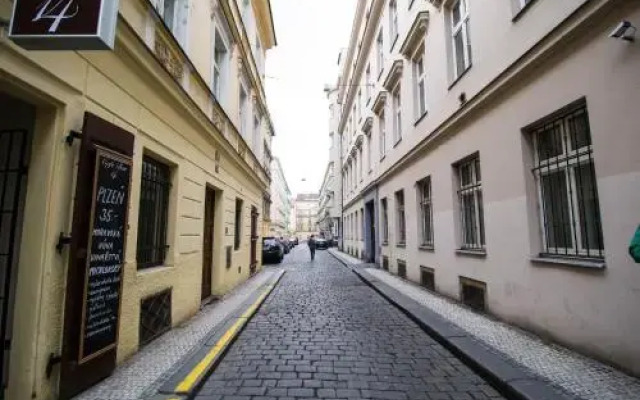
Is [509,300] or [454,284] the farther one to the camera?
[454,284]

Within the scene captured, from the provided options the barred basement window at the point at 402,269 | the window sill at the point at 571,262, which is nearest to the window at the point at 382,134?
the barred basement window at the point at 402,269

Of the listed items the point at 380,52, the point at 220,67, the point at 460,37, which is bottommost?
the point at 220,67

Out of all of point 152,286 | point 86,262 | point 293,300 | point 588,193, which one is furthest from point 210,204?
point 588,193

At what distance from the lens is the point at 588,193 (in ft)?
16.6

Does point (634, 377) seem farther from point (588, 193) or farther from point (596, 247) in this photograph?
point (588, 193)

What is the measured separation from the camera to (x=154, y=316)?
566 cm

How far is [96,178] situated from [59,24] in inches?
61.9

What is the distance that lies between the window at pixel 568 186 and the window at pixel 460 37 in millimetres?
3058

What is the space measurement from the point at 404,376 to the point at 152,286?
3520 mm

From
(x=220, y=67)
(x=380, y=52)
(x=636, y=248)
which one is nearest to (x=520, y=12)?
(x=636, y=248)

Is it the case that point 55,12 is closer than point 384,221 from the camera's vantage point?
Yes

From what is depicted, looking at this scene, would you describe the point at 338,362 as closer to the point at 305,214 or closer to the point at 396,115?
the point at 396,115

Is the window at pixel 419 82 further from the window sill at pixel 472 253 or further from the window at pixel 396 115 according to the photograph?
the window sill at pixel 472 253

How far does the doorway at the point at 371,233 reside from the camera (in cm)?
1973
